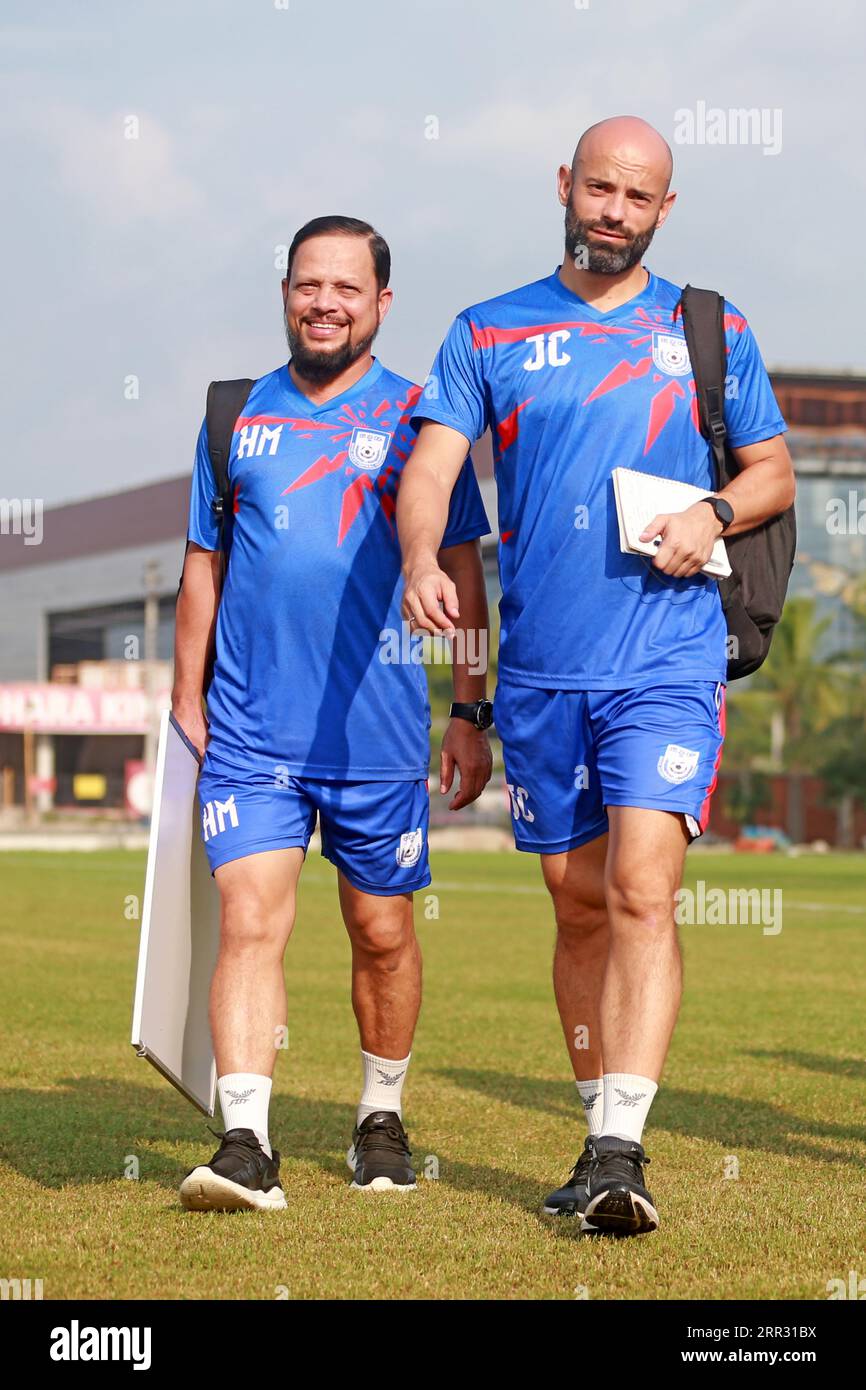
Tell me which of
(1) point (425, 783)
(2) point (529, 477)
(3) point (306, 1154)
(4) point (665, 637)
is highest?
(2) point (529, 477)

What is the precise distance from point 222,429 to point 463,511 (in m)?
0.70

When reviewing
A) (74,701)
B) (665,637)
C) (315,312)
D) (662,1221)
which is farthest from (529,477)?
(74,701)

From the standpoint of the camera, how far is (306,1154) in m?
5.92

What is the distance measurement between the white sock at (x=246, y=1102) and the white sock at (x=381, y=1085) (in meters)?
0.58

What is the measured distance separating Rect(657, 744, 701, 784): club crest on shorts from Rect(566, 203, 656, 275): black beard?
1205 millimetres

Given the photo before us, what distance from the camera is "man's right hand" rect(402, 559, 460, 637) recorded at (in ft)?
14.5

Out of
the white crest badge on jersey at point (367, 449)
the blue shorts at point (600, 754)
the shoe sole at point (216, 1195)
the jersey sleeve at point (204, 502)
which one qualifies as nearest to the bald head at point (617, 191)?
the white crest badge on jersey at point (367, 449)

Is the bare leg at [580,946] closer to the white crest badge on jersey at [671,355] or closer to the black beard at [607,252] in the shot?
the white crest badge on jersey at [671,355]

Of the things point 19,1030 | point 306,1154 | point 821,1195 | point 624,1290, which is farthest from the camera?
point 19,1030

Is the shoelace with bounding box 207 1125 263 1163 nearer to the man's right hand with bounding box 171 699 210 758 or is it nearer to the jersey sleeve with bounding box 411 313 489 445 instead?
the man's right hand with bounding box 171 699 210 758

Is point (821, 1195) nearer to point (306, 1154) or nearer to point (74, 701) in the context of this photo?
point (306, 1154)

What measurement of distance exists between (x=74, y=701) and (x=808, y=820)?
32571 mm

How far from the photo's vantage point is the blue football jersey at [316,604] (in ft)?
17.2
